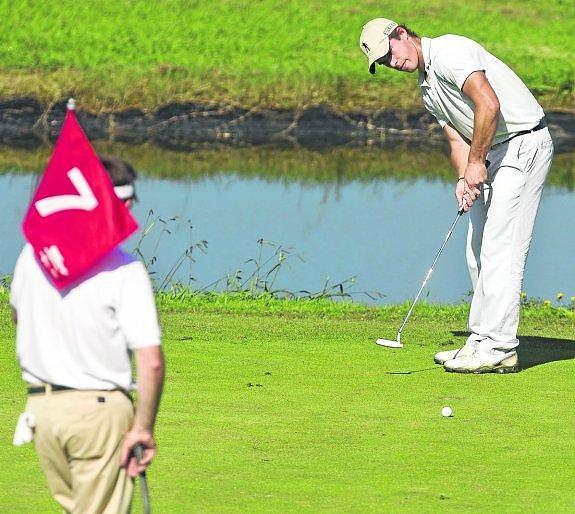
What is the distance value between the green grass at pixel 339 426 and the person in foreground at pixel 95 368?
121 centimetres

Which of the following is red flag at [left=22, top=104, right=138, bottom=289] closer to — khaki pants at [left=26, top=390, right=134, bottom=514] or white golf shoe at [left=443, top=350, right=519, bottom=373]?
khaki pants at [left=26, top=390, right=134, bottom=514]

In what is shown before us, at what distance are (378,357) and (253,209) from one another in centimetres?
1009

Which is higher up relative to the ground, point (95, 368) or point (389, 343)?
point (95, 368)

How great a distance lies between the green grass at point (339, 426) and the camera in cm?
568

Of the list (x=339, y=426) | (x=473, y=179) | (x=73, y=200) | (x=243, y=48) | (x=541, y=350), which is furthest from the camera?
(x=243, y=48)

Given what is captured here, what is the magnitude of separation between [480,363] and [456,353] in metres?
0.24

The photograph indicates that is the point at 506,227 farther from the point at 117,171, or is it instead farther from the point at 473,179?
the point at 117,171

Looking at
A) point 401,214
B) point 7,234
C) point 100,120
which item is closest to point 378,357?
point 7,234

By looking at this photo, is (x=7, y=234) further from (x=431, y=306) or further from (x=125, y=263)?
(x=125, y=263)

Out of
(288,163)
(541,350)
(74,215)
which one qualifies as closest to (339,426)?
(541,350)

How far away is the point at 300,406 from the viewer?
7117mm

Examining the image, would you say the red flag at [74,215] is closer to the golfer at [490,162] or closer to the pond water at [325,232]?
the golfer at [490,162]

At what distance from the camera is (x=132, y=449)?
13.8 feet

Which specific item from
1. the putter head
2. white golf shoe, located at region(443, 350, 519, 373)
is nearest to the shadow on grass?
white golf shoe, located at region(443, 350, 519, 373)
